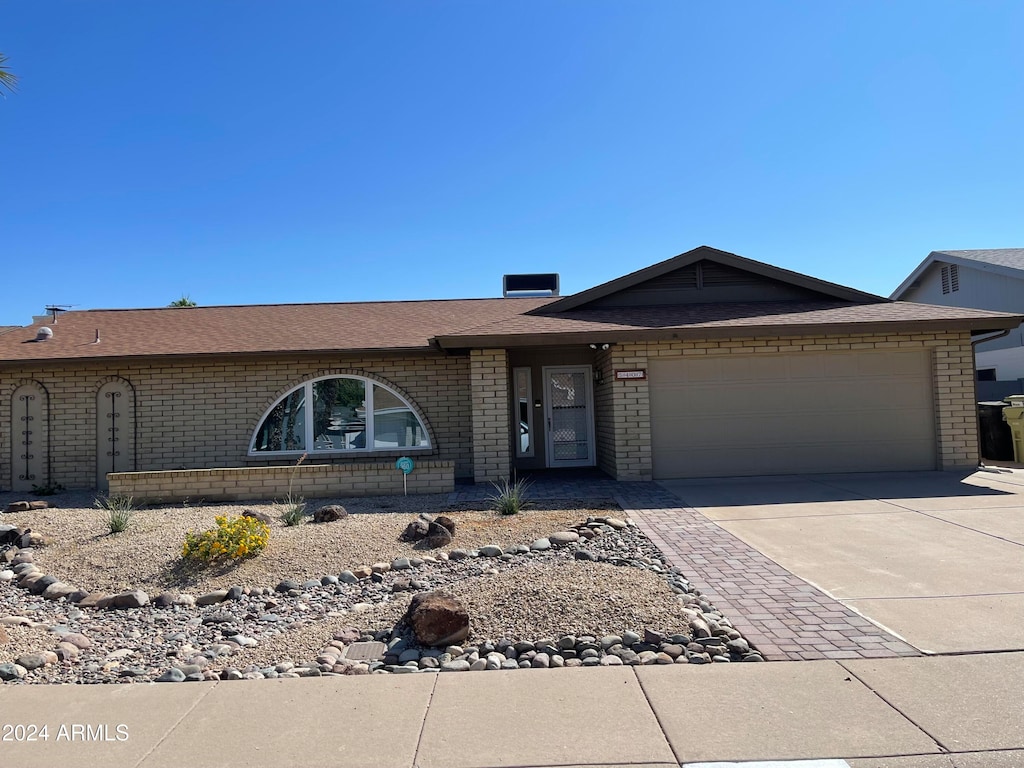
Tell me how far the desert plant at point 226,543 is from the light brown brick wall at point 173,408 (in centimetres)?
626

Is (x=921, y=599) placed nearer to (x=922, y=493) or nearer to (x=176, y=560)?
(x=922, y=493)

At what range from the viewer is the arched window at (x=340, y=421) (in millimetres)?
13484

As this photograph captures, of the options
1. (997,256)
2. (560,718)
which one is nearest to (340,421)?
(560,718)

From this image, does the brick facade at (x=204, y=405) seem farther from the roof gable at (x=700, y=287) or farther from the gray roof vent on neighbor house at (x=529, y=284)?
the gray roof vent on neighbor house at (x=529, y=284)

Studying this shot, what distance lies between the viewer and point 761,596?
17.8ft

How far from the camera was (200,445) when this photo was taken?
43.9 feet

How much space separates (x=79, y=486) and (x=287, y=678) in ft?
38.0

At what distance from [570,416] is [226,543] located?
869 cm

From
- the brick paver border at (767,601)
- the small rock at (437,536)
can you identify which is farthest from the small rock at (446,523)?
the brick paver border at (767,601)

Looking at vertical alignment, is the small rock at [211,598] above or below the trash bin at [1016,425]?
below

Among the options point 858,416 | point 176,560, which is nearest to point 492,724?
point 176,560

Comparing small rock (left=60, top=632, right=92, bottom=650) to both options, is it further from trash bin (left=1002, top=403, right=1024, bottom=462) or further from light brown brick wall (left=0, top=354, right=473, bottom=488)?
trash bin (left=1002, top=403, right=1024, bottom=462)

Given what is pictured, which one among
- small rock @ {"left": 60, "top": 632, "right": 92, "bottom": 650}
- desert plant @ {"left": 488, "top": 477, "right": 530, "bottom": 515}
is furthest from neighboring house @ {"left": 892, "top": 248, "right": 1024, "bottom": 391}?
small rock @ {"left": 60, "top": 632, "right": 92, "bottom": 650}

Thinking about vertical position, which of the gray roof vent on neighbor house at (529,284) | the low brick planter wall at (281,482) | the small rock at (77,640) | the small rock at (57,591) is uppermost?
the gray roof vent on neighbor house at (529,284)
